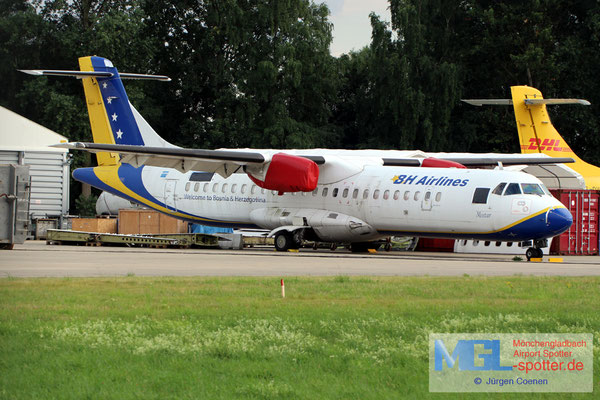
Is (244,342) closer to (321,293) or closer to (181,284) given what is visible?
(321,293)

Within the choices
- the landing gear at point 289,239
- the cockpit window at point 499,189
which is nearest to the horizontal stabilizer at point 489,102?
the cockpit window at point 499,189

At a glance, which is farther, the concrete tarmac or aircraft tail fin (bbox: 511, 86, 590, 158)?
aircraft tail fin (bbox: 511, 86, 590, 158)

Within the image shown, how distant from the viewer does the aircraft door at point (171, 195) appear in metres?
29.0

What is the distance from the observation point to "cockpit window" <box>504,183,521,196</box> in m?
22.9

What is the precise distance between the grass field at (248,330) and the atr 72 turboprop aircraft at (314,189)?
8.77 m

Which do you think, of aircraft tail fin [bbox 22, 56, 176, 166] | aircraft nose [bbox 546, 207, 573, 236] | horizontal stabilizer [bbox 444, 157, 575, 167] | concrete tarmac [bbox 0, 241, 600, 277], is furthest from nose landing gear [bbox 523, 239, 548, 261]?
aircraft tail fin [bbox 22, 56, 176, 166]

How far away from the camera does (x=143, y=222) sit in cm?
3231

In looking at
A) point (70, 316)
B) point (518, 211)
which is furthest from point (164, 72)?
point (70, 316)

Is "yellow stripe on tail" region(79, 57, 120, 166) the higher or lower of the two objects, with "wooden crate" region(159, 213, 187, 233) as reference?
higher

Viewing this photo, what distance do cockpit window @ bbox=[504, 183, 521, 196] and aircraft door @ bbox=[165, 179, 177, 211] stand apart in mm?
11410

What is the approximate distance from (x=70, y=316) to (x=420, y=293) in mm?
5336

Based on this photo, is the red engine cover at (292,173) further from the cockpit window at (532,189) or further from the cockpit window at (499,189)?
the cockpit window at (532,189)

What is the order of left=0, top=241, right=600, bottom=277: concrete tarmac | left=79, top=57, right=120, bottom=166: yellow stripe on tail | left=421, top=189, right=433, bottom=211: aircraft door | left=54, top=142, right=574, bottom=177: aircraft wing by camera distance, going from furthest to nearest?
1. left=79, top=57, right=120, bottom=166: yellow stripe on tail
2. left=54, top=142, right=574, bottom=177: aircraft wing
3. left=421, top=189, right=433, bottom=211: aircraft door
4. left=0, top=241, right=600, bottom=277: concrete tarmac

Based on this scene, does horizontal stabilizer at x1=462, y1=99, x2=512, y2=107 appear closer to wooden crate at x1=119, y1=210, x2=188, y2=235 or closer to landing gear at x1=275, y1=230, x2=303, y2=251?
landing gear at x1=275, y1=230, x2=303, y2=251
